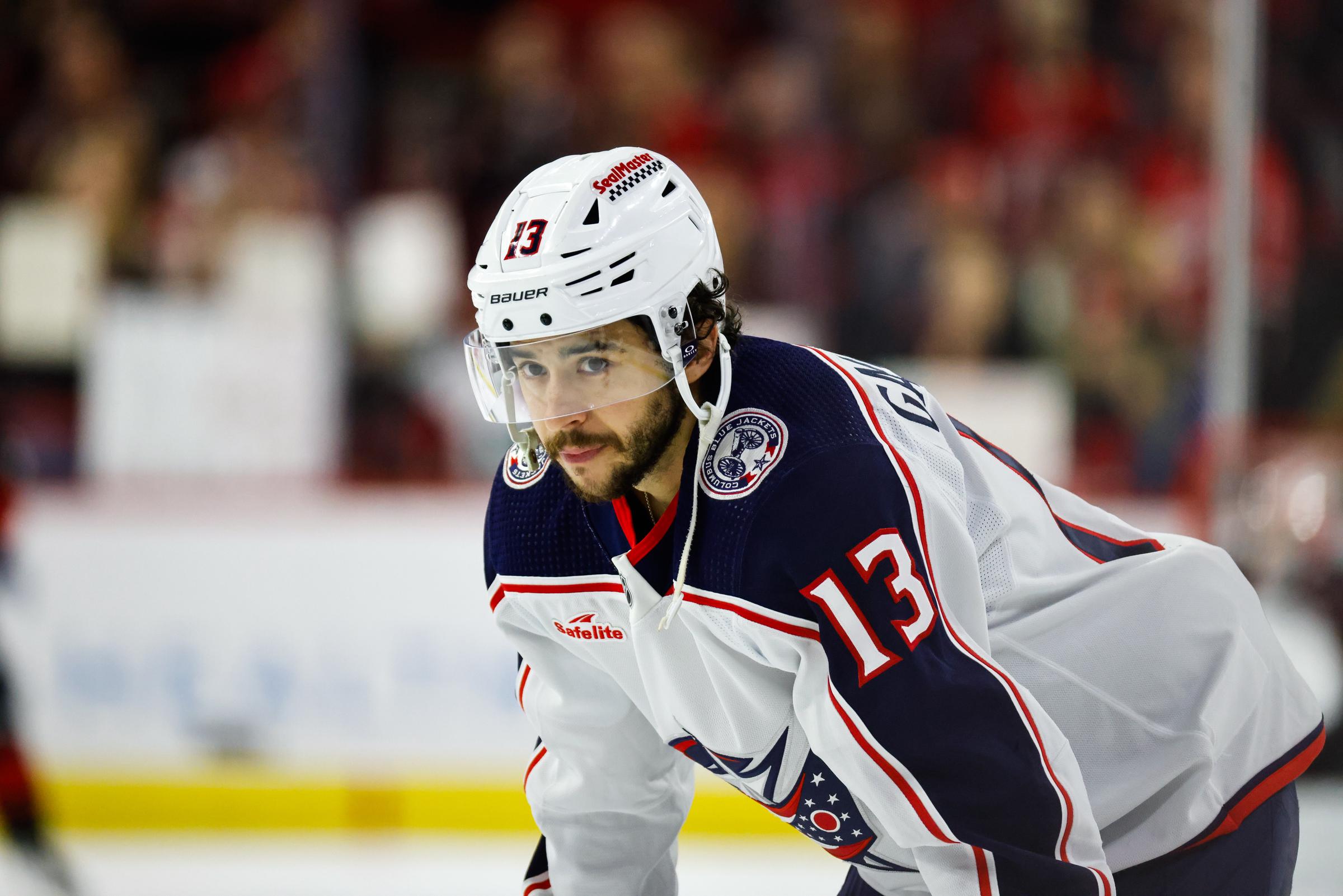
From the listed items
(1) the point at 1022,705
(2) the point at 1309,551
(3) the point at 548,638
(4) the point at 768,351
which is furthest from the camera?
(2) the point at 1309,551

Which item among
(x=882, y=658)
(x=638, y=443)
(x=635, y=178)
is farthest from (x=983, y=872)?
(x=635, y=178)

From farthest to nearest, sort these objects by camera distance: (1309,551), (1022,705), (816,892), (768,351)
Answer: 1. (1309,551)
2. (816,892)
3. (768,351)
4. (1022,705)

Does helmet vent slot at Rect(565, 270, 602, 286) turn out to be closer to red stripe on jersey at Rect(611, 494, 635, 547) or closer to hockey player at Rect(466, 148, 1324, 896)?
hockey player at Rect(466, 148, 1324, 896)

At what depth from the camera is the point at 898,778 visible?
1.34 metres

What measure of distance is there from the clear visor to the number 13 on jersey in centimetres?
29

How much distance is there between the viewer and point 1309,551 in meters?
3.84

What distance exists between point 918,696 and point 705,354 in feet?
1.46

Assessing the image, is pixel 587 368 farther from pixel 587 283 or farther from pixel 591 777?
pixel 591 777

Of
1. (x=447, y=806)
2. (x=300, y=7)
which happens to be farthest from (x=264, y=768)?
(x=300, y=7)

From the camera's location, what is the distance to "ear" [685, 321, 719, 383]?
1.53 m

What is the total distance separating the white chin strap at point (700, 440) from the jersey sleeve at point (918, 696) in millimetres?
86

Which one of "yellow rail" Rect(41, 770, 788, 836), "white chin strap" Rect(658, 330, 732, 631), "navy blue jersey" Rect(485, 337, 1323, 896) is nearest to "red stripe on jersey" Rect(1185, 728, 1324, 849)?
"navy blue jersey" Rect(485, 337, 1323, 896)

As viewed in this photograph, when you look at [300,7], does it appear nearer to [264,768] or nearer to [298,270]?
[298,270]

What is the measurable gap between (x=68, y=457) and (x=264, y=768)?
3.46ft
